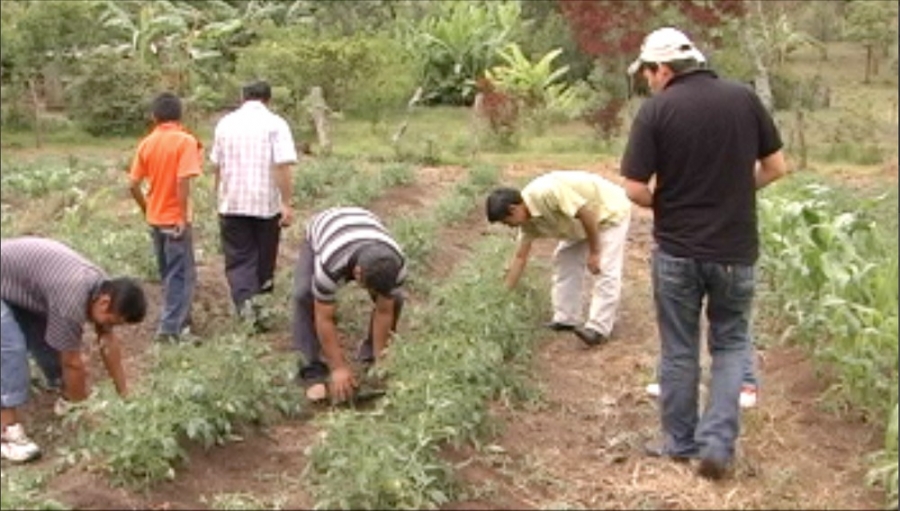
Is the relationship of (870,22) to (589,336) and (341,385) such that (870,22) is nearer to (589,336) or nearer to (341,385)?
(589,336)

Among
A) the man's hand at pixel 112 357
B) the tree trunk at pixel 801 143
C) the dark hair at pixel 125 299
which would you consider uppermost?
the dark hair at pixel 125 299

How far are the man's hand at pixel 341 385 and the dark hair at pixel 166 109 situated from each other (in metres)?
2.15

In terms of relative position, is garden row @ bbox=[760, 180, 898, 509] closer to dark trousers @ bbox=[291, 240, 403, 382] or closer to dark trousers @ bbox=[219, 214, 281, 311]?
dark trousers @ bbox=[291, 240, 403, 382]

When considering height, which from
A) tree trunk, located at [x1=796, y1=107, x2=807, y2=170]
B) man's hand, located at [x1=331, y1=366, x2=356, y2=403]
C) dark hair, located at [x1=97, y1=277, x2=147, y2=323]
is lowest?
tree trunk, located at [x1=796, y1=107, x2=807, y2=170]

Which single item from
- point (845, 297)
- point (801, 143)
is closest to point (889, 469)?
point (845, 297)

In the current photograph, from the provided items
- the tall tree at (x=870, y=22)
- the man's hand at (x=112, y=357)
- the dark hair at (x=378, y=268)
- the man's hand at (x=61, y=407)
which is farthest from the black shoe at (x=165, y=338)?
the tall tree at (x=870, y=22)

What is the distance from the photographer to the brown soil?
507cm

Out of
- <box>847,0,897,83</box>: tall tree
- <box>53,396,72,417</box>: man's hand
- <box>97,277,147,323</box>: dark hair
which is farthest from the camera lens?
<box>847,0,897,83</box>: tall tree

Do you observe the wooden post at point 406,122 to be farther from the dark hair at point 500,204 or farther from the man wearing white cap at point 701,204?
the man wearing white cap at point 701,204

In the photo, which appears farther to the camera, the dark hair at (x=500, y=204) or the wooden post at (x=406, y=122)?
the wooden post at (x=406, y=122)

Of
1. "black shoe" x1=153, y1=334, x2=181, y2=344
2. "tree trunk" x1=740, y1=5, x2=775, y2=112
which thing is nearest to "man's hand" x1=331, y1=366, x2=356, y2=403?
"black shoe" x1=153, y1=334, x2=181, y2=344

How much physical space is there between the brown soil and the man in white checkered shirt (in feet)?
1.89

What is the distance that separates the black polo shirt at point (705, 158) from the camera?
16.6 feet

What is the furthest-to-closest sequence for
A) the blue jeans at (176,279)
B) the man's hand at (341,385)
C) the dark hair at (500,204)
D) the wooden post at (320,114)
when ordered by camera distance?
the wooden post at (320,114), the blue jeans at (176,279), the dark hair at (500,204), the man's hand at (341,385)
